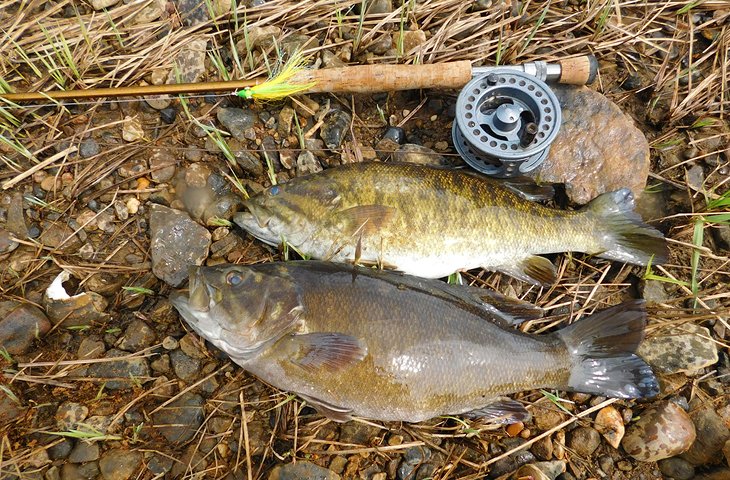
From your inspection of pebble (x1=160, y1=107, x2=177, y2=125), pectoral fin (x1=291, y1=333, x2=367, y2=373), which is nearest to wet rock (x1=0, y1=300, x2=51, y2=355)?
pebble (x1=160, y1=107, x2=177, y2=125)

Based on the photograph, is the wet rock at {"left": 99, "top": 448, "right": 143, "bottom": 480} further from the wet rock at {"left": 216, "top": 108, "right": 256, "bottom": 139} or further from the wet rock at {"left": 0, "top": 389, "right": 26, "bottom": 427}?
the wet rock at {"left": 216, "top": 108, "right": 256, "bottom": 139}

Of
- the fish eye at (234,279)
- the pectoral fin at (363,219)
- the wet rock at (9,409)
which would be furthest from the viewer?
the pectoral fin at (363,219)

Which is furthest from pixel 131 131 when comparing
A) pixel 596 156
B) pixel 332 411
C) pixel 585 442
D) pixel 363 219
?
pixel 585 442

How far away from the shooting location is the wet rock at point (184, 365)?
3.46 m

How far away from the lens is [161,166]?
385cm

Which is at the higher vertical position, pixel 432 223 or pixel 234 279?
pixel 234 279

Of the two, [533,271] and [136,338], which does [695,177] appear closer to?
[533,271]

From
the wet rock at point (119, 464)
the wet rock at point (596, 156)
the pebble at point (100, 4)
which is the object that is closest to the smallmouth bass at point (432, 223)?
the wet rock at point (596, 156)

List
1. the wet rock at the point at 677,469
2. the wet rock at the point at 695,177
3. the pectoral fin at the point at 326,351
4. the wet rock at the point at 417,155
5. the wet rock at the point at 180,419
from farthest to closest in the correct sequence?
the wet rock at the point at 695,177, the wet rock at the point at 417,155, the wet rock at the point at 677,469, the wet rock at the point at 180,419, the pectoral fin at the point at 326,351

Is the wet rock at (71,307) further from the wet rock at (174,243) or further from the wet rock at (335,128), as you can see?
the wet rock at (335,128)

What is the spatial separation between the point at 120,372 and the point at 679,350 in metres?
4.24

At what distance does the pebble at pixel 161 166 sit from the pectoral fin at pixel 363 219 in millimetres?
1481

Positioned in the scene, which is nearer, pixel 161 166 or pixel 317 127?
pixel 161 166

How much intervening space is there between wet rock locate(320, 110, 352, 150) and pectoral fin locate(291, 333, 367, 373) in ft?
5.61
